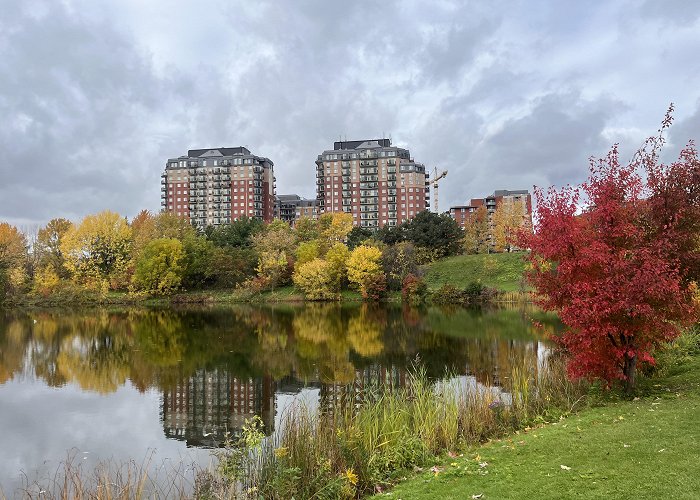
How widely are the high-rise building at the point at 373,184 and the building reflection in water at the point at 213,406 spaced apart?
100035 millimetres

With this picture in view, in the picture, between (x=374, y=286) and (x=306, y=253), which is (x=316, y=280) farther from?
(x=374, y=286)

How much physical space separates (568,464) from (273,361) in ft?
55.4

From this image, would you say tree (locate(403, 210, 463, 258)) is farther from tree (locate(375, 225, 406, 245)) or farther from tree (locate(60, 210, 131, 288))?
tree (locate(60, 210, 131, 288))

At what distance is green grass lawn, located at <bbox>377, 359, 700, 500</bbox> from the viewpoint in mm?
6711

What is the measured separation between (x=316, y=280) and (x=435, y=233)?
21.1 meters

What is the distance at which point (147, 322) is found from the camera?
4166cm

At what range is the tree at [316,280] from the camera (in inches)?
2438

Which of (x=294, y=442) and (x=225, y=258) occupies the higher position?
(x=225, y=258)

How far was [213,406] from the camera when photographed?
1619 centimetres

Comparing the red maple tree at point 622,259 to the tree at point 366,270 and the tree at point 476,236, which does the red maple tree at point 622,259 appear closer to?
the tree at point 366,270

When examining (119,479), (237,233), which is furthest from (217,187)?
(119,479)

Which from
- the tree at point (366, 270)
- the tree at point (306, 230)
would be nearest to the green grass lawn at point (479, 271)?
the tree at point (366, 270)

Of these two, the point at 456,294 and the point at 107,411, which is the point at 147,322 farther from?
the point at 456,294

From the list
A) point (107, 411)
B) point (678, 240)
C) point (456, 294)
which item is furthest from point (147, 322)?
point (678, 240)
